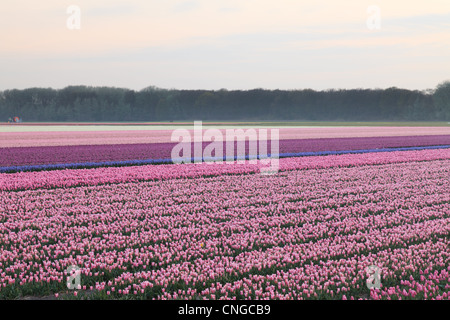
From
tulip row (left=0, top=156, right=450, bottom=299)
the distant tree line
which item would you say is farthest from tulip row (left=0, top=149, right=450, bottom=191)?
the distant tree line

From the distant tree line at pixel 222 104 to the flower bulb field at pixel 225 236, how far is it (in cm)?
14583

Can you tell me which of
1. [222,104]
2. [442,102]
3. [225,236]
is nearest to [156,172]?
[225,236]

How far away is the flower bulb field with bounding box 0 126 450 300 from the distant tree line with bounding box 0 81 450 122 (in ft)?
478

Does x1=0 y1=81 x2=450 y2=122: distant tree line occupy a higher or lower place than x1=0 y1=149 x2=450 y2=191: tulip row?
higher

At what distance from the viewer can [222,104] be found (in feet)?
609

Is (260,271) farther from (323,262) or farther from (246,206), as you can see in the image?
(246,206)

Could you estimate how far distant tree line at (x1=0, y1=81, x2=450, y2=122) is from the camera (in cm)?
15912

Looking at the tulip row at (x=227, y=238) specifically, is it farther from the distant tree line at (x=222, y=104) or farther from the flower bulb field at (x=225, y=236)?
the distant tree line at (x=222, y=104)

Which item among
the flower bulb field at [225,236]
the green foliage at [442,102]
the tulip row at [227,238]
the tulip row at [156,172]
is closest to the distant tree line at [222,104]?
the green foliage at [442,102]

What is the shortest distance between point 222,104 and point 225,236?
6957 inches

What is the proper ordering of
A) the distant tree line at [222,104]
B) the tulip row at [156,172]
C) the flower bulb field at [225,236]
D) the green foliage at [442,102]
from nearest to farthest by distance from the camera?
the flower bulb field at [225,236]
the tulip row at [156,172]
the green foliage at [442,102]
the distant tree line at [222,104]

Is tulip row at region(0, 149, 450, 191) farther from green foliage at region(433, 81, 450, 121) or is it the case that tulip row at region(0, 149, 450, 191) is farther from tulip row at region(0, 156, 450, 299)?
green foliage at region(433, 81, 450, 121)

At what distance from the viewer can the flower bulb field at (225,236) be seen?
759cm
